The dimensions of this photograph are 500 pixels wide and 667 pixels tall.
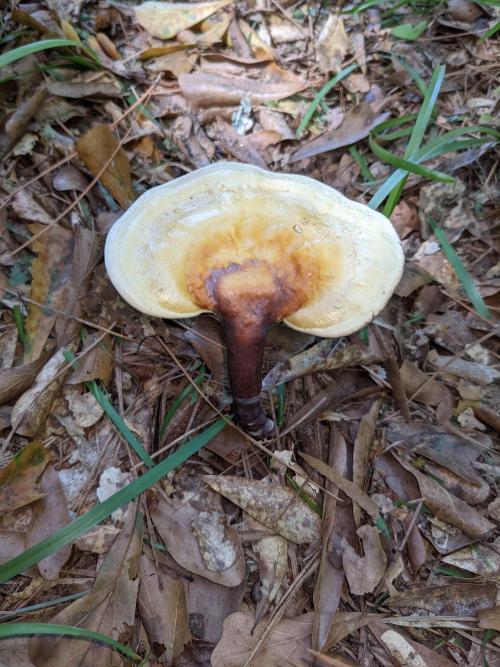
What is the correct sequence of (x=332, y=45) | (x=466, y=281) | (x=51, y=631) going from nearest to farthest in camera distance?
(x=51, y=631)
(x=466, y=281)
(x=332, y=45)

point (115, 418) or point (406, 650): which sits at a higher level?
point (115, 418)

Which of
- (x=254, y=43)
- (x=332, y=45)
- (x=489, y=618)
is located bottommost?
(x=489, y=618)

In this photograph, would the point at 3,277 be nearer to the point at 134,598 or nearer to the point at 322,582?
the point at 134,598

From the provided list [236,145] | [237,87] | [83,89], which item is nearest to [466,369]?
[236,145]

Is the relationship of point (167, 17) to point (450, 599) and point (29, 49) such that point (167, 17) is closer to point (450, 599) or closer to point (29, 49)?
point (29, 49)

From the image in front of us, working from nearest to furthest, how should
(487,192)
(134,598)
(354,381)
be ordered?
(134,598) < (354,381) < (487,192)

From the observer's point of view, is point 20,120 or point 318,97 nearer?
point 20,120

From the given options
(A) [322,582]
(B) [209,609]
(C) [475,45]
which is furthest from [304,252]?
(C) [475,45]
